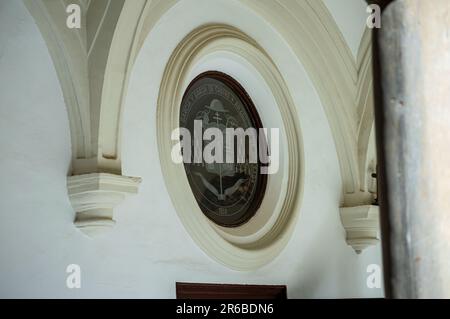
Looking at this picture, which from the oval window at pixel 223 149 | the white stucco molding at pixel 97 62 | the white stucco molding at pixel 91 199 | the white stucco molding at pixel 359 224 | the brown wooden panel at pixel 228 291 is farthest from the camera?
the white stucco molding at pixel 359 224

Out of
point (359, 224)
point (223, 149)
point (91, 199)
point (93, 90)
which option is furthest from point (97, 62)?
point (359, 224)

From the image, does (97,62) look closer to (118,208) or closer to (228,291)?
(118,208)

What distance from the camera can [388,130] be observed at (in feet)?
8.82

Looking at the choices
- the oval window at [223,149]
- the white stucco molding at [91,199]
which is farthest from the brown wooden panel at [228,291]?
the white stucco molding at [91,199]

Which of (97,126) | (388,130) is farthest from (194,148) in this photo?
(388,130)

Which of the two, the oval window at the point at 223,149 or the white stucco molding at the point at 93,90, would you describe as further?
the oval window at the point at 223,149

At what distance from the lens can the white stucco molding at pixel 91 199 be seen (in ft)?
22.7

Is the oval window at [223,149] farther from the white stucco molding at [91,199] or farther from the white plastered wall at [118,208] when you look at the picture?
the white stucco molding at [91,199]

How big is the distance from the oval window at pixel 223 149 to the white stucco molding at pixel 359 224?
129 centimetres

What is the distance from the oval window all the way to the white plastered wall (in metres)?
0.32

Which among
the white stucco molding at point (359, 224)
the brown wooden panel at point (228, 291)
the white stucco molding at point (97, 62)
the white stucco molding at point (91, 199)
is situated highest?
the white stucco molding at point (97, 62)

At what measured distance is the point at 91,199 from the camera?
694 cm

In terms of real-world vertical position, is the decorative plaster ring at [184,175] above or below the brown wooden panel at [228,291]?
above

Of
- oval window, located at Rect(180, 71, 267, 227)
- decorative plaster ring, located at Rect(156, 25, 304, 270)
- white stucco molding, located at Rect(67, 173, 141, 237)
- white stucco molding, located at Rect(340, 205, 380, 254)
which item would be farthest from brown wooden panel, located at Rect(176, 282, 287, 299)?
white stucco molding, located at Rect(340, 205, 380, 254)
